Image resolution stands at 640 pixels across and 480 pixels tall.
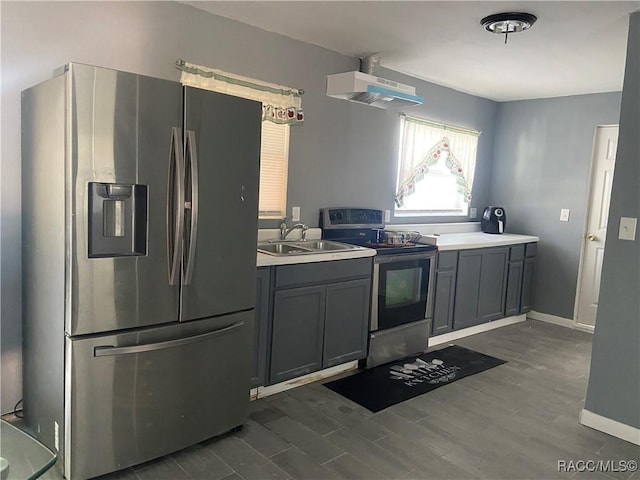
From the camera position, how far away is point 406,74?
4418 millimetres

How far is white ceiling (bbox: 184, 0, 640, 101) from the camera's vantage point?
2.78m

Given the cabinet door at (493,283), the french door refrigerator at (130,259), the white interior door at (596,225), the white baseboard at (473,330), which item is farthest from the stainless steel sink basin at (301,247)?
the white interior door at (596,225)

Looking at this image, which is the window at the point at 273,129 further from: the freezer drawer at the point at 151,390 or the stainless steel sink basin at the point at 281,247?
the freezer drawer at the point at 151,390

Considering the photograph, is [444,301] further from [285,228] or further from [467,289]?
[285,228]

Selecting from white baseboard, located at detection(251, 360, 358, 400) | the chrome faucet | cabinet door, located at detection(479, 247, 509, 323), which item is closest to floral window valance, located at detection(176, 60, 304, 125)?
the chrome faucet

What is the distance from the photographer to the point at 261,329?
2.92 m

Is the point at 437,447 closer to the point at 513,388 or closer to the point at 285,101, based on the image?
the point at 513,388

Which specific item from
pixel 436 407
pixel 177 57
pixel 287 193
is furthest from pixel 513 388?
pixel 177 57

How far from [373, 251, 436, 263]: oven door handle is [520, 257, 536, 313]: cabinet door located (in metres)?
1.65

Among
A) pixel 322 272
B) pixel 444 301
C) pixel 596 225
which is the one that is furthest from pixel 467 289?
pixel 322 272

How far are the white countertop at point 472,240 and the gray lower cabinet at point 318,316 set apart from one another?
946 millimetres

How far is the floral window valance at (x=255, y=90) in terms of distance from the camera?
3006 millimetres

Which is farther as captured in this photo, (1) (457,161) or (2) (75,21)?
(1) (457,161)

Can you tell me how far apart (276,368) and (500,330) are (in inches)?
111
